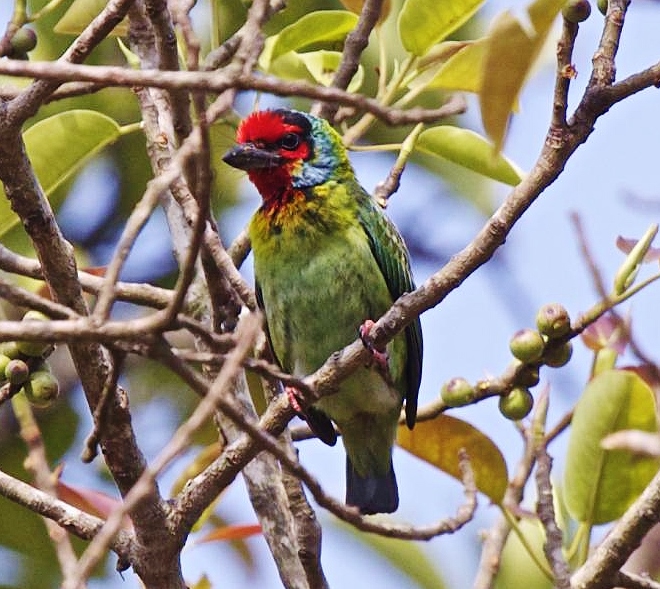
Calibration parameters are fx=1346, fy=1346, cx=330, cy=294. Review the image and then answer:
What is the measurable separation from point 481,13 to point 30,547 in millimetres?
2310

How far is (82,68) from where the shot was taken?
1.73m

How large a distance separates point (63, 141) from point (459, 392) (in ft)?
3.88

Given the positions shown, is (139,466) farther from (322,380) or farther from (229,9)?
(229,9)

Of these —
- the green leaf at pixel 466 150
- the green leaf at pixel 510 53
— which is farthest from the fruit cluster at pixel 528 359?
the green leaf at pixel 510 53

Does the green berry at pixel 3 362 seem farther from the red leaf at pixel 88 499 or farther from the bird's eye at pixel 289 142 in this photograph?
the bird's eye at pixel 289 142

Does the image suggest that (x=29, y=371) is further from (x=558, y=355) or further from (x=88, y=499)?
(x=558, y=355)

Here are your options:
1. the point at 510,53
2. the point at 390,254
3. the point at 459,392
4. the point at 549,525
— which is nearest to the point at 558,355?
the point at 459,392

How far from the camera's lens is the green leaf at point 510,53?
70.8 inches

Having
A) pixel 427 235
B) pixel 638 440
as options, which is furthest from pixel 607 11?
pixel 427 235

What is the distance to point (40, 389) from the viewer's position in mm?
2799

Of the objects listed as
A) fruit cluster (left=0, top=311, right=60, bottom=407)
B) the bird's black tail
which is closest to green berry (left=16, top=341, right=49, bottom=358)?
fruit cluster (left=0, top=311, right=60, bottom=407)

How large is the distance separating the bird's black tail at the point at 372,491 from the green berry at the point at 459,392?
3.49 ft

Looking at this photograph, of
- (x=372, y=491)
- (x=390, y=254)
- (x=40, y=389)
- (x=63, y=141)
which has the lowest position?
(x=40, y=389)

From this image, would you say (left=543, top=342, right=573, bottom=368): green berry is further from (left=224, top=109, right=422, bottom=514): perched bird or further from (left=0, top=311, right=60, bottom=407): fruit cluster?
(left=0, top=311, right=60, bottom=407): fruit cluster
